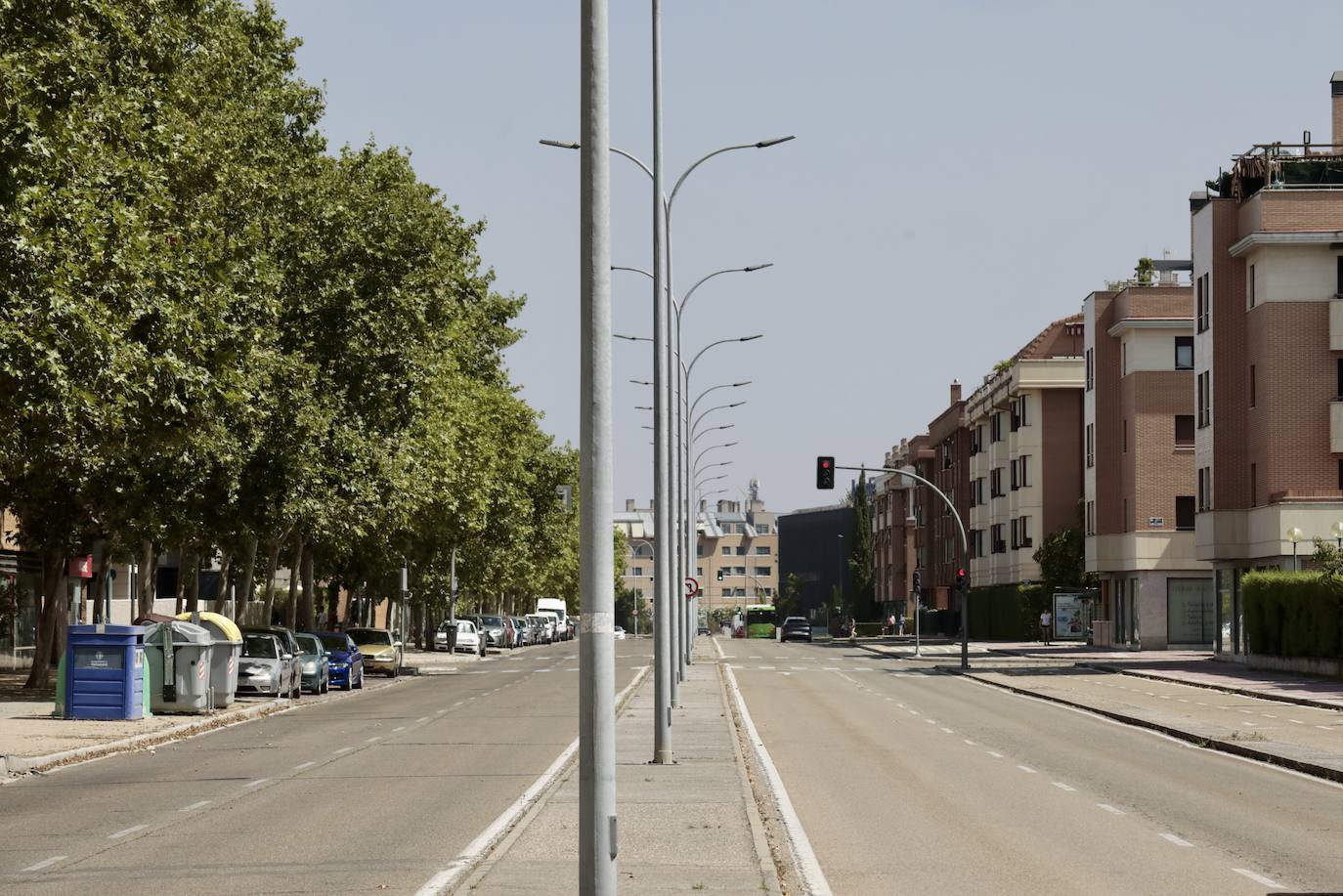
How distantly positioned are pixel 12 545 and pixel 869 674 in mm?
24567

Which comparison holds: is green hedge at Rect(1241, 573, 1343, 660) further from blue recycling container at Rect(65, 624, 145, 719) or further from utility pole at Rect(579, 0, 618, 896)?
utility pole at Rect(579, 0, 618, 896)

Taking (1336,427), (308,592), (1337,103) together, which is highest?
(1337,103)

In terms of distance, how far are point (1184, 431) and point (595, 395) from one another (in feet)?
237

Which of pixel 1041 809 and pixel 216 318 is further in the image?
pixel 216 318

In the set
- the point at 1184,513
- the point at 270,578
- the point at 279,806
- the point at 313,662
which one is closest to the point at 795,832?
the point at 279,806

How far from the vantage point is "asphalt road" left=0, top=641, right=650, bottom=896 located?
13.1 meters

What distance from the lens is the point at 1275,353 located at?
58906 millimetres

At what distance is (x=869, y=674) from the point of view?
183ft

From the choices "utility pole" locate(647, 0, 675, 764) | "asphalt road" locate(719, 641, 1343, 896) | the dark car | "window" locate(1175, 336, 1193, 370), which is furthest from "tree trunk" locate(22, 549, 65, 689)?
the dark car

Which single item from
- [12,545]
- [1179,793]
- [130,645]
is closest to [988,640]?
[12,545]

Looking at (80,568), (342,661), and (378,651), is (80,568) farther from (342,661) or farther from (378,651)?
(378,651)

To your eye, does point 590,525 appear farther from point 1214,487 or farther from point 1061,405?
point 1061,405

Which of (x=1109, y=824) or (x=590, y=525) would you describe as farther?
(x=1109, y=824)

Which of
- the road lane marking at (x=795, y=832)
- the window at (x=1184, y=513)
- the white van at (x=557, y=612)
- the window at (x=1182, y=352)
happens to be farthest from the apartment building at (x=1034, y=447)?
the road lane marking at (x=795, y=832)
